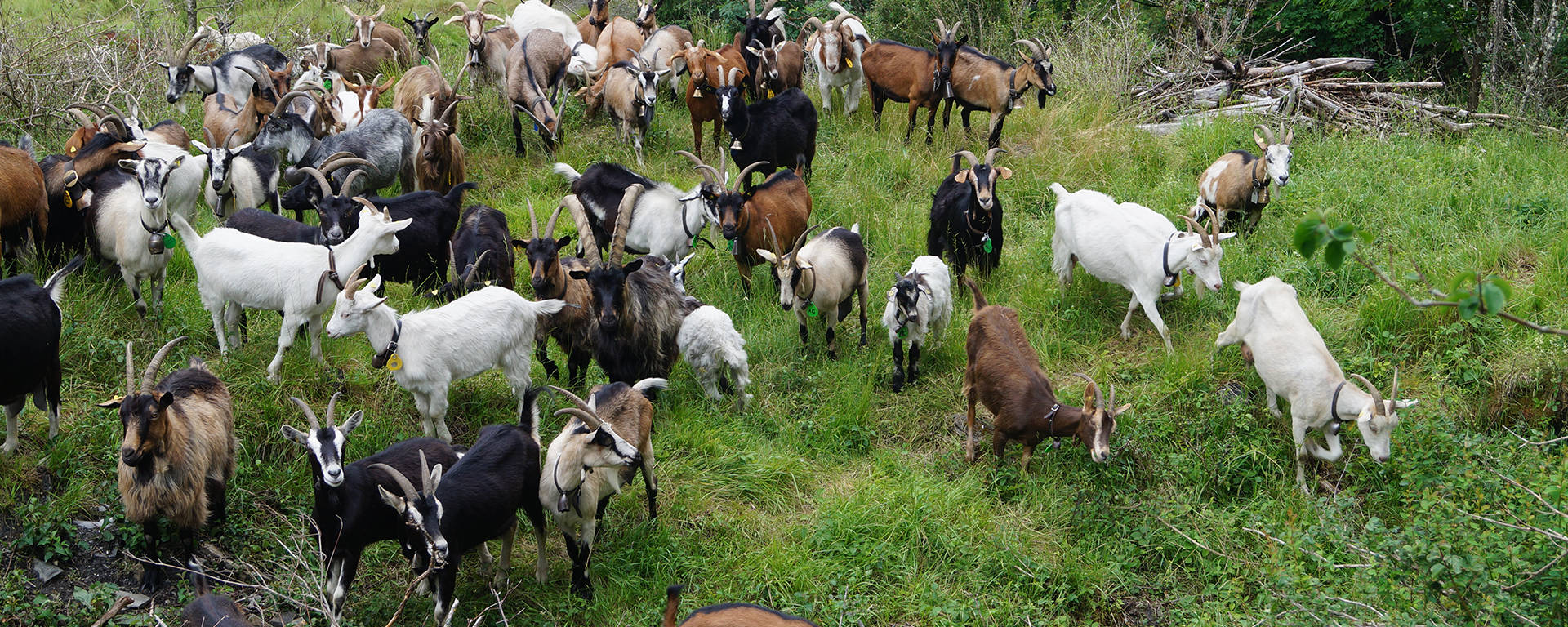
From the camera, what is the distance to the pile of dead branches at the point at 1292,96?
11211 millimetres

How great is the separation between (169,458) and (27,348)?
1.28 metres

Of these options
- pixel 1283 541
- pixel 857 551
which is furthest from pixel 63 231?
pixel 1283 541

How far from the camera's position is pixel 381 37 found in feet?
43.5

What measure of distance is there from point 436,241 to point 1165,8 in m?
10.0

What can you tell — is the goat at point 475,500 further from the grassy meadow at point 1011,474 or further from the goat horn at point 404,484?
the grassy meadow at point 1011,474

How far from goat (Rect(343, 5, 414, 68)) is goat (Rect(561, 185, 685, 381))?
6.88 metres

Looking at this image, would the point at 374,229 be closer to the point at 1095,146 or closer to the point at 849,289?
the point at 849,289

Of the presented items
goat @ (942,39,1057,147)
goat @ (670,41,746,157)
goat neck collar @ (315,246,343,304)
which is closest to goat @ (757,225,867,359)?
goat neck collar @ (315,246,343,304)

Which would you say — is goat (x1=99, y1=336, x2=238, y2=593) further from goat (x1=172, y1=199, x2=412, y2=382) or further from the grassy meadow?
goat (x1=172, y1=199, x2=412, y2=382)

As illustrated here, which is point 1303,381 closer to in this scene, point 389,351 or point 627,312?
point 627,312

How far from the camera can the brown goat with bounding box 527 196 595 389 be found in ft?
22.7

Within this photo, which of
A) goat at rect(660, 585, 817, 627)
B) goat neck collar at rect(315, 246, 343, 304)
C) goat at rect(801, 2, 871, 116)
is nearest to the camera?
goat at rect(660, 585, 817, 627)

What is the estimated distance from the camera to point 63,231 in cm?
788

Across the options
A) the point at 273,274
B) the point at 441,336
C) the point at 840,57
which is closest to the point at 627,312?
the point at 441,336
